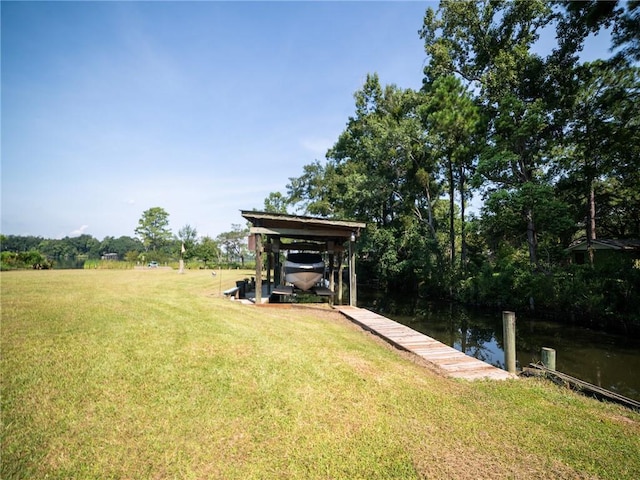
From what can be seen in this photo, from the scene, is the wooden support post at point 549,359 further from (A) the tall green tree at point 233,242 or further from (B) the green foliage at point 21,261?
(A) the tall green tree at point 233,242

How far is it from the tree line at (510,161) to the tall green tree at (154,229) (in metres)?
51.2

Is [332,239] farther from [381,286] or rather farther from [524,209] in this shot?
[381,286]

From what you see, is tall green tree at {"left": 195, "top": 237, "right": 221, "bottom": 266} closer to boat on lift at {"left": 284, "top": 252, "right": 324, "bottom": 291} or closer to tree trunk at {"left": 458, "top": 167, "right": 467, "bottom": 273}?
boat on lift at {"left": 284, "top": 252, "right": 324, "bottom": 291}

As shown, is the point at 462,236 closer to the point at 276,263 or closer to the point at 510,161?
the point at 510,161

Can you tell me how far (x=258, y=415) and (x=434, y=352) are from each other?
481 cm

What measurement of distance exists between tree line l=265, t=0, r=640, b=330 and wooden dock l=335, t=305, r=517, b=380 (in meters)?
8.87

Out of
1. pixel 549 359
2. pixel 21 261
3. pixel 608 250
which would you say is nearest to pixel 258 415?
pixel 549 359

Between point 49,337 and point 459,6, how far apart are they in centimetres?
2665

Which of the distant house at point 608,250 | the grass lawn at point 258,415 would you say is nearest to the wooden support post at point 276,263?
the grass lawn at point 258,415

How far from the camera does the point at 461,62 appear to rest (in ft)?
68.2

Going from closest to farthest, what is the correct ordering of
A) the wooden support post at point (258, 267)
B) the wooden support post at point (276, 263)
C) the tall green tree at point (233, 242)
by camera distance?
the wooden support post at point (258, 267) < the wooden support post at point (276, 263) < the tall green tree at point (233, 242)

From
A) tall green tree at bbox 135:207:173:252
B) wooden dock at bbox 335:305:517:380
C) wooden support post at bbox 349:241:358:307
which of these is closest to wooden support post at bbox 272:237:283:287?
wooden support post at bbox 349:241:358:307

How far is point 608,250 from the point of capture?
707 inches

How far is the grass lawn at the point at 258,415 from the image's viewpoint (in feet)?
9.33
